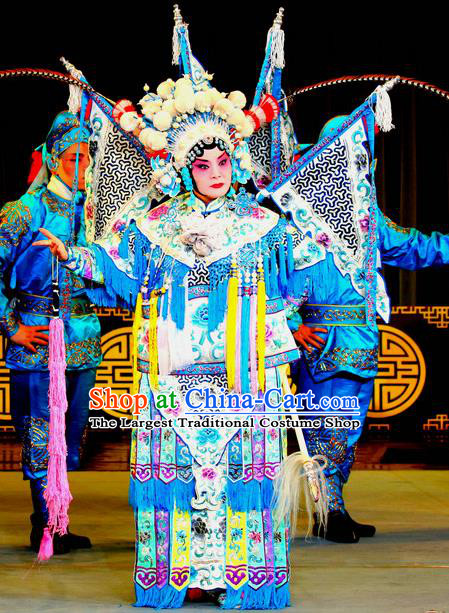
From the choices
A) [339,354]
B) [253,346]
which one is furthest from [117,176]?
[339,354]

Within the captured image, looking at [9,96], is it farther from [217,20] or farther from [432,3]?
[432,3]

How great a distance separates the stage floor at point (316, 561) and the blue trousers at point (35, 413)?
273mm

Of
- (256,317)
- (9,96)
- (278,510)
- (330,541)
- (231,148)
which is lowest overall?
(330,541)

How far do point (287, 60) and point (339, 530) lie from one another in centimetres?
408

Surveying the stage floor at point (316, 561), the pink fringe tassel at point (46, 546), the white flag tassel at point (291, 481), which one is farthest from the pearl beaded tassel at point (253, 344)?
the pink fringe tassel at point (46, 546)

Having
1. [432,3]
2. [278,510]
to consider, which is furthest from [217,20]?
[278,510]

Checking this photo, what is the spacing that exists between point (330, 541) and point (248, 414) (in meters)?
1.16

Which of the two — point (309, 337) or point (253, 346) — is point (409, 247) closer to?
point (309, 337)

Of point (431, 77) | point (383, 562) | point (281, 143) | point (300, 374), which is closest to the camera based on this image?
point (383, 562)

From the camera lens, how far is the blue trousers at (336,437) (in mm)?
4598

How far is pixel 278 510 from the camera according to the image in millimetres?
3521

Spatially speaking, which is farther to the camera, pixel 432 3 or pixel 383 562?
pixel 432 3

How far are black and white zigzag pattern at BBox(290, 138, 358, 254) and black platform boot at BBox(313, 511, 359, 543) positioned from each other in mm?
1042

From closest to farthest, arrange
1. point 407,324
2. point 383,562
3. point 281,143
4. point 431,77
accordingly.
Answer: point 383,562 < point 281,143 < point 407,324 < point 431,77
